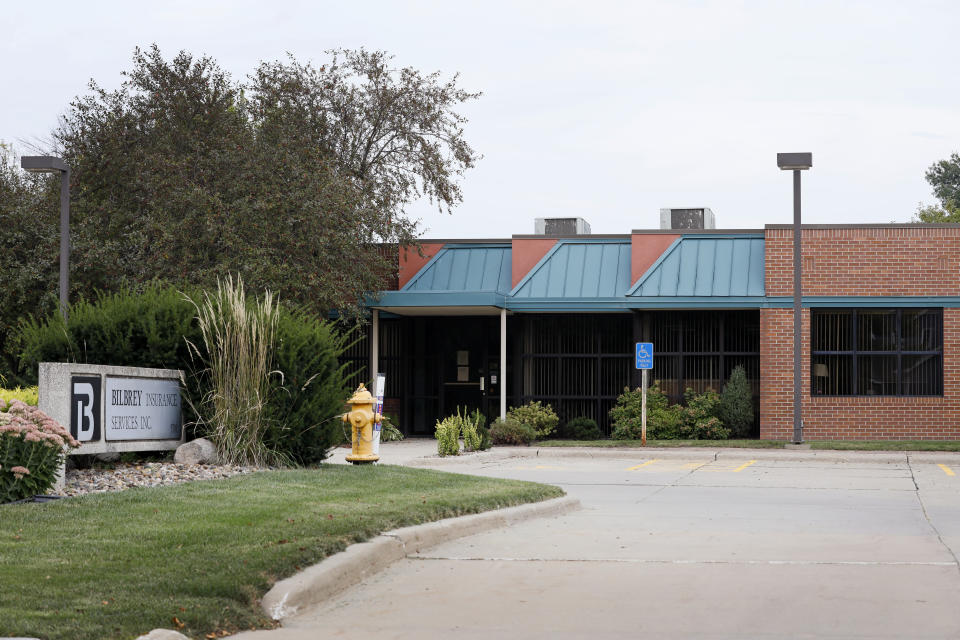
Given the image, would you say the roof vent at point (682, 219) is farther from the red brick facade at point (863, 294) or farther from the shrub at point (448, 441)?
the shrub at point (448, 441)

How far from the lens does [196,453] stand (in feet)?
44.4

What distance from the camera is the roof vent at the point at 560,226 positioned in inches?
1248

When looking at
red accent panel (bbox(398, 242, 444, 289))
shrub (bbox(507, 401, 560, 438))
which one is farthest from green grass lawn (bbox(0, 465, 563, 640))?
red accent panel (bbox(398, 242, 444, 289))

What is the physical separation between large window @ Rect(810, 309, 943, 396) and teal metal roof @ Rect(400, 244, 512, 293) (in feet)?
26.2

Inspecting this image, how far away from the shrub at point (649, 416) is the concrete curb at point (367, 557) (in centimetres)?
1524

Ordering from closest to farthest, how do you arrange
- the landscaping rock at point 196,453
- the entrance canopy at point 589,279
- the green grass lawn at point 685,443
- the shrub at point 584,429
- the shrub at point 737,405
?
the landscaping rock at point 196,453, the green grass lawn at point 685,443, the shrub at point 737,405, the entrance canopy at point 589,279, the shrub at point 584,429

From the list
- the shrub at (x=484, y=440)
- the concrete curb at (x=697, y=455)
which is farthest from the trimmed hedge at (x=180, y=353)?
the shrub at (x=484, y=440)

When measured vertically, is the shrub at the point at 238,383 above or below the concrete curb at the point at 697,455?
above

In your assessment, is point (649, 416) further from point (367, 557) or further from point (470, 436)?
point (367, 557)

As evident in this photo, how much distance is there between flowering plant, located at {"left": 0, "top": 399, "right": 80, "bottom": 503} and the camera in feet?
33.1

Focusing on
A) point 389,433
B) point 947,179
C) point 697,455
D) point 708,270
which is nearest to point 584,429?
point 389,433

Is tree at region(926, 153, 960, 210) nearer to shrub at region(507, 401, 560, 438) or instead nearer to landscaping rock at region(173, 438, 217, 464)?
shrub at region(507, 401, 560, 438)

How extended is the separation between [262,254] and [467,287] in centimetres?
681

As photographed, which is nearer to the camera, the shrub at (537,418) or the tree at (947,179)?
the shrub at (537,418)
